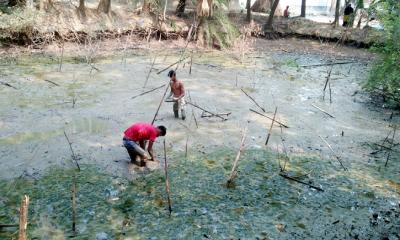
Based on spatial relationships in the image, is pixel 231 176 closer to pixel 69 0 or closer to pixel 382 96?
pixel 382 96

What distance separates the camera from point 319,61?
61.7 feet

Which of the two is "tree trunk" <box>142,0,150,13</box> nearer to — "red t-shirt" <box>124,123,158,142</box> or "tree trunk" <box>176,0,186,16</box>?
"tree trunk" <box>176,0,186,16</box>

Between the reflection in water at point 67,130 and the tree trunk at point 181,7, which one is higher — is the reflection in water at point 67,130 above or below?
below

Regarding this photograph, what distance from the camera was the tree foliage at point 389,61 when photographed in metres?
11.8

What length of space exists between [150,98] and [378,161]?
6.51m

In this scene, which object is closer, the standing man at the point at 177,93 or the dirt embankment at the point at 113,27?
the standing man at the point at 177,93

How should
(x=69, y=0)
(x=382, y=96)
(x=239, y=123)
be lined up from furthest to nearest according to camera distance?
(x=69, y=0) < (x=382, y=96) < (x=239, y=123)

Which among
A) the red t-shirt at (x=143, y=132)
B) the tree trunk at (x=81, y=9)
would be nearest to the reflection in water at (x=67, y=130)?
the red t-shirt at (x=143, y=132)

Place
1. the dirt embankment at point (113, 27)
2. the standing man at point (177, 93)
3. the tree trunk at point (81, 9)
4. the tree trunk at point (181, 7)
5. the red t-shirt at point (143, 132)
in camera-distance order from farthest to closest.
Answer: the tree trunk at point (181, 7) → the tree trunk at point (81, 9) → the dirt embankment at point (113, 27) → the standing man at point (177, 93) → the red t-shirt at point (143, 132)

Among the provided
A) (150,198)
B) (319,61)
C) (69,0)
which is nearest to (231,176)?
(150,198)

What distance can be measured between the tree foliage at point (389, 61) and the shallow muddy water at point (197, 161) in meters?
0.64

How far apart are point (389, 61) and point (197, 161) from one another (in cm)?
723

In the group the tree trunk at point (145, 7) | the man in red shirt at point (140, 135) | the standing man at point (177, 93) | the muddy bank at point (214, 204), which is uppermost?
the tree trunk at point (145, 7)

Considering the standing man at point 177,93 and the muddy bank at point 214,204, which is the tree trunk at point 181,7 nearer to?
the standing man at point 177,93
